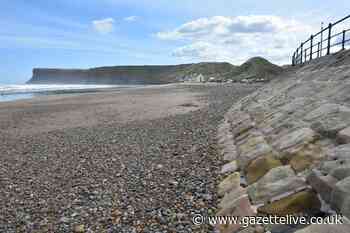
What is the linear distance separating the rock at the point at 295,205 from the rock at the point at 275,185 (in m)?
0.12

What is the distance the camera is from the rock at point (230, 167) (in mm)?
4207

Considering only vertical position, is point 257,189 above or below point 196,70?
below

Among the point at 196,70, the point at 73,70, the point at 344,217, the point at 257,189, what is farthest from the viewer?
the point at 73,70

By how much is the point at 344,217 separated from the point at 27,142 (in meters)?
7.85

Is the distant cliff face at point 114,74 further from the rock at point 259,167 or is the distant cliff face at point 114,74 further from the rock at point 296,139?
the rock at point 259,167

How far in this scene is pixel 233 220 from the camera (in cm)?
282

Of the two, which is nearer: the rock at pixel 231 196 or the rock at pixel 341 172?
the rock at pixel 341 172

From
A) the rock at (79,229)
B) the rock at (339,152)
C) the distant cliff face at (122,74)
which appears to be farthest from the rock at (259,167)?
the distant cliff face at (122,74)

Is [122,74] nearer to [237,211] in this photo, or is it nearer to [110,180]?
[110,180]

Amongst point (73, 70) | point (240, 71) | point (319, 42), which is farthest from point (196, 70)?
point (319, 42)

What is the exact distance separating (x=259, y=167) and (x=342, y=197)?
1522 mm

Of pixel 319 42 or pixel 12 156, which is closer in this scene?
pixel 12 156

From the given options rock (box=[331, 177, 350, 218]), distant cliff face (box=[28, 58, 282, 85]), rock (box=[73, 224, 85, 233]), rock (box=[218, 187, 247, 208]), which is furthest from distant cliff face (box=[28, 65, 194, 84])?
rock (box=[331, 177, 350, 218])

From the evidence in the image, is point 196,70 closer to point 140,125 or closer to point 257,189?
point 140,125
